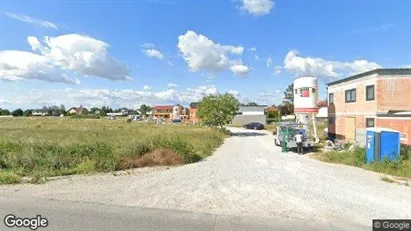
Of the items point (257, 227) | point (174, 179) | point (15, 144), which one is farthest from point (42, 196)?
point (15, 144)

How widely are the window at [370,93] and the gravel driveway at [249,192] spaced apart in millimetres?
9601

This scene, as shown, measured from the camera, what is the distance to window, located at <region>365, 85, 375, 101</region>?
60.3 ft

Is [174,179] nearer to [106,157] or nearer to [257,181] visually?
[257,181]

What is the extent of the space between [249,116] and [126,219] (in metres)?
58.3

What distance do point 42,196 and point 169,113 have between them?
123m

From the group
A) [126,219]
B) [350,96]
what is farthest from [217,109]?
[126,219]

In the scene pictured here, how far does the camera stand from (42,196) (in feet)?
23.6

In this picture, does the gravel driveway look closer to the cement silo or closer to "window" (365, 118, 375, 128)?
"window" (365, 118, 375, 128)

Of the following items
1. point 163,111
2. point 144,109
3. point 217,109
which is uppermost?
point 144,109

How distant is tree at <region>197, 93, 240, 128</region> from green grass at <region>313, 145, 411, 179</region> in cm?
1953

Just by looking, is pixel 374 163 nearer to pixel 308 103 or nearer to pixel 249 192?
pixel 249 192

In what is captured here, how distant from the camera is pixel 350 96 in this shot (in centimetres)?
2162

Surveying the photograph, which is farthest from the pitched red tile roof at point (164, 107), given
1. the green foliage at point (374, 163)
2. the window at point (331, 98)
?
the green foliage at point (374, 163)

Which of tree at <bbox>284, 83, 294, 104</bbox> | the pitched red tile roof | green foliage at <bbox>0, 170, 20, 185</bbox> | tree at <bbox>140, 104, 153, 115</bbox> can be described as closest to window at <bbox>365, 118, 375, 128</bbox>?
green foliage at <bbox>0, 170, 20, 185</bbox>
